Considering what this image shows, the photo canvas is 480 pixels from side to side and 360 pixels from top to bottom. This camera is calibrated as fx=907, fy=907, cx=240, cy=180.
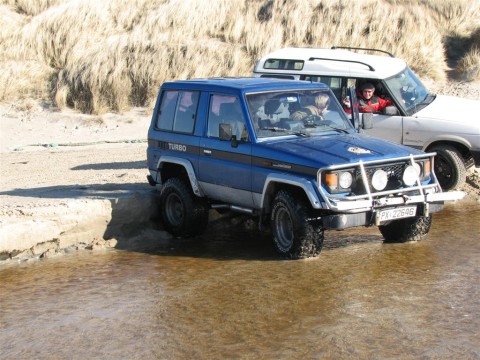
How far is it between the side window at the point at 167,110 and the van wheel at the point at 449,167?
137 inches

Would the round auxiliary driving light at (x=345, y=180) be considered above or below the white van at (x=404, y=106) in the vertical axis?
below

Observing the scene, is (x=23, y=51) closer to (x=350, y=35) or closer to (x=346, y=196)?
(x=350, y=35)

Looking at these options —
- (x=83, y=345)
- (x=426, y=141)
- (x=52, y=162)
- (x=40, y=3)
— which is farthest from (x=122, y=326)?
(x=40, y=3)

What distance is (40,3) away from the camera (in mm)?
24172

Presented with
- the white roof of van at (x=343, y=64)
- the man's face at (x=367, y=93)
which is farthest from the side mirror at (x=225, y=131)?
the white roof of van at (x=343, y=64)

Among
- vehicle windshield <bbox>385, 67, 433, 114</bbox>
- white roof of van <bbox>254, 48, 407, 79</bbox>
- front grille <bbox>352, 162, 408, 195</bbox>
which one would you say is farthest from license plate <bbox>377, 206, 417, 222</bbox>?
white roof of van <bbox>254, 48, 407, 79</bbox>

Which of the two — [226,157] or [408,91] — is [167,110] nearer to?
[226,157]

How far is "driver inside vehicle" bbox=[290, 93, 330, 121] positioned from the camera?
32.1 ft

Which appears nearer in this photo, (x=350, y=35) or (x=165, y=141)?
(x=165, y=141)

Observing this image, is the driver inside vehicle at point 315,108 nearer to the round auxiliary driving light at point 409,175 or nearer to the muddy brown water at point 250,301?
the round auxiliary driving light at point 409,175

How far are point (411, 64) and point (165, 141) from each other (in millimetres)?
10870

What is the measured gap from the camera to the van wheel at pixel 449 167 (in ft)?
38.1

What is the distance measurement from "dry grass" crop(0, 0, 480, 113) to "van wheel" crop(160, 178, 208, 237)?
8.98 metres

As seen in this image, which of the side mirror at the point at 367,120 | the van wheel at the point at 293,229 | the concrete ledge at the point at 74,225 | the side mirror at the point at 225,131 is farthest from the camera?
the side mirror at the point at 367,120
